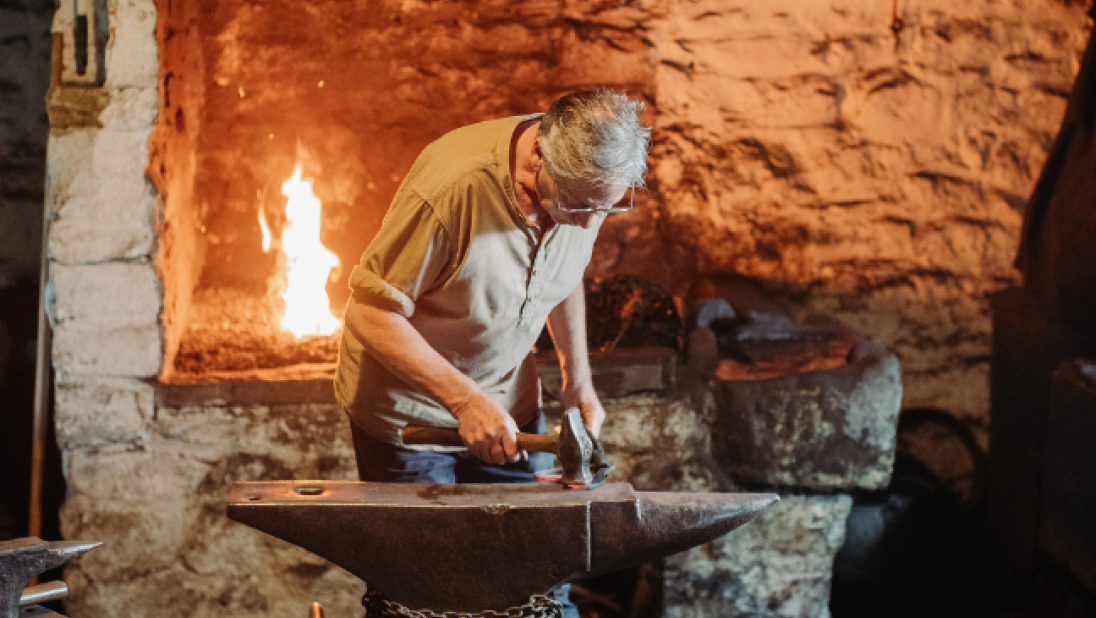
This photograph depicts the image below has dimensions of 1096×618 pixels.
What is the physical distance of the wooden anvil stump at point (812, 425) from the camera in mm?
2938

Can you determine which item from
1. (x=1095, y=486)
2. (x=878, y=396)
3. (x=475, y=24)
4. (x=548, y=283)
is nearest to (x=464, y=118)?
(x=475, y=24)

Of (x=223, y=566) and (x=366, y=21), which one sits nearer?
(x=223, y=566)

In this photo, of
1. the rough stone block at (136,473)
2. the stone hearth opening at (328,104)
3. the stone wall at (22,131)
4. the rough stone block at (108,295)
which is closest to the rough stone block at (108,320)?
the rough stone block at (108,295)

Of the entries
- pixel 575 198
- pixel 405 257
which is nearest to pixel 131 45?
pixel 405 257

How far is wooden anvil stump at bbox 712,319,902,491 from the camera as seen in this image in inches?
116

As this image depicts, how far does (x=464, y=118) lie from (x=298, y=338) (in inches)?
44.0

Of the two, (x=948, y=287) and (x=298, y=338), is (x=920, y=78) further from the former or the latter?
(x=298, y=338)

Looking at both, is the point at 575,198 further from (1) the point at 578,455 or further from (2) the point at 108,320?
(2) the point at 108,320

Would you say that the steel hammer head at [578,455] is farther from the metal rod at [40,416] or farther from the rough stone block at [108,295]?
the metal rod at [40,416]

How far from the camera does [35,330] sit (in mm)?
3621

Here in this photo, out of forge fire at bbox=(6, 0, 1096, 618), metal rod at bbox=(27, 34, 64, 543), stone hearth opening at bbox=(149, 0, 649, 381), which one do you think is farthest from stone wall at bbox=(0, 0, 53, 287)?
stone hearth opening at bbox=(149, 0, 649, 381)

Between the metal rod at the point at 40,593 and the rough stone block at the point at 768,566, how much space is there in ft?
6.53

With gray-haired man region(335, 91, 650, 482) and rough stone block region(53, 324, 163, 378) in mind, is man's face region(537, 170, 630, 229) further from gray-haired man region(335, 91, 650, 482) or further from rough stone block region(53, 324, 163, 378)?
rough stone block region(53, 324, 163, 378)

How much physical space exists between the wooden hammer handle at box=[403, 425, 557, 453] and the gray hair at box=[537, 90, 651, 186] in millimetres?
557
